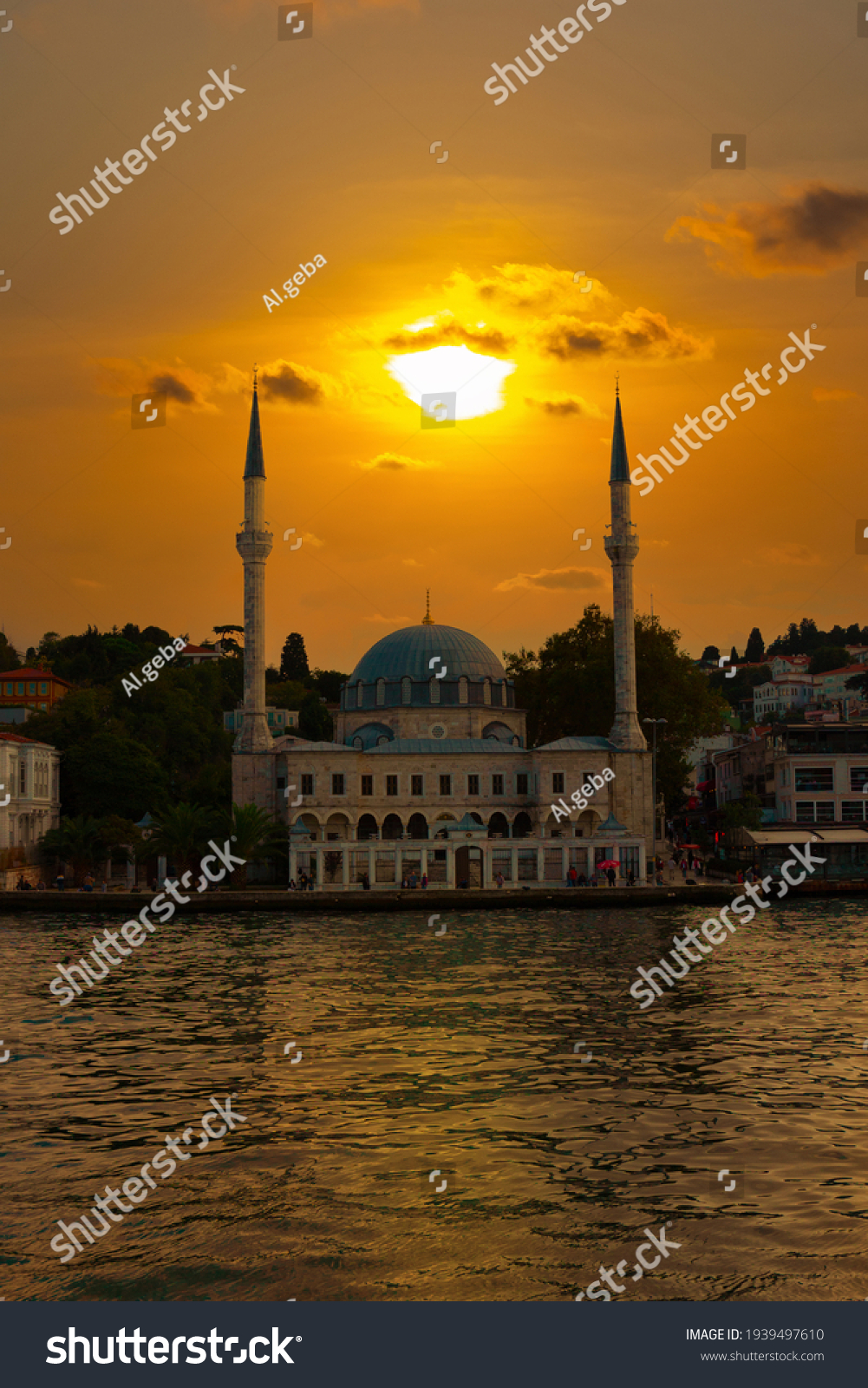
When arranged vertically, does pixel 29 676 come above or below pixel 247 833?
above

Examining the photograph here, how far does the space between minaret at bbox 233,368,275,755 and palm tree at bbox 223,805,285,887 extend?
808 cm

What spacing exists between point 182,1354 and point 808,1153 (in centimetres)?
683

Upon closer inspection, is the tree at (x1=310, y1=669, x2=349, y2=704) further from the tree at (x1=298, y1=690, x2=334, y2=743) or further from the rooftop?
the rooftop

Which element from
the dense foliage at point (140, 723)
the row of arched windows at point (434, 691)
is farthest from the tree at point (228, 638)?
the row of arched windows at point (434, 691)

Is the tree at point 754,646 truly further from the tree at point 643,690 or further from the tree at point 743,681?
the tree at point 643,690

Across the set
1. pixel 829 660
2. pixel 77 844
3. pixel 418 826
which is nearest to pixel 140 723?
pixel 418 826

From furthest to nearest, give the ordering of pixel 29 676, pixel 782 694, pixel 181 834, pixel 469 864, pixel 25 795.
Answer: pixel 782 694, pixel 29 676, pixel 25 795, pixel 469 864, pixel 181 834

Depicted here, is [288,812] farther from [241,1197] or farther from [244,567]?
[241,1197]

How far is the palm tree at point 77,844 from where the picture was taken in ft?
169

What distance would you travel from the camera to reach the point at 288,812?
58.4 m

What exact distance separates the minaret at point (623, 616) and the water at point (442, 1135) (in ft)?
115

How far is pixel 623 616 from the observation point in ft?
196

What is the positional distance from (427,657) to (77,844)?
2269 cm

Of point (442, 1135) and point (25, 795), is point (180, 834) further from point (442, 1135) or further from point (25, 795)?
point (442, 1135)
